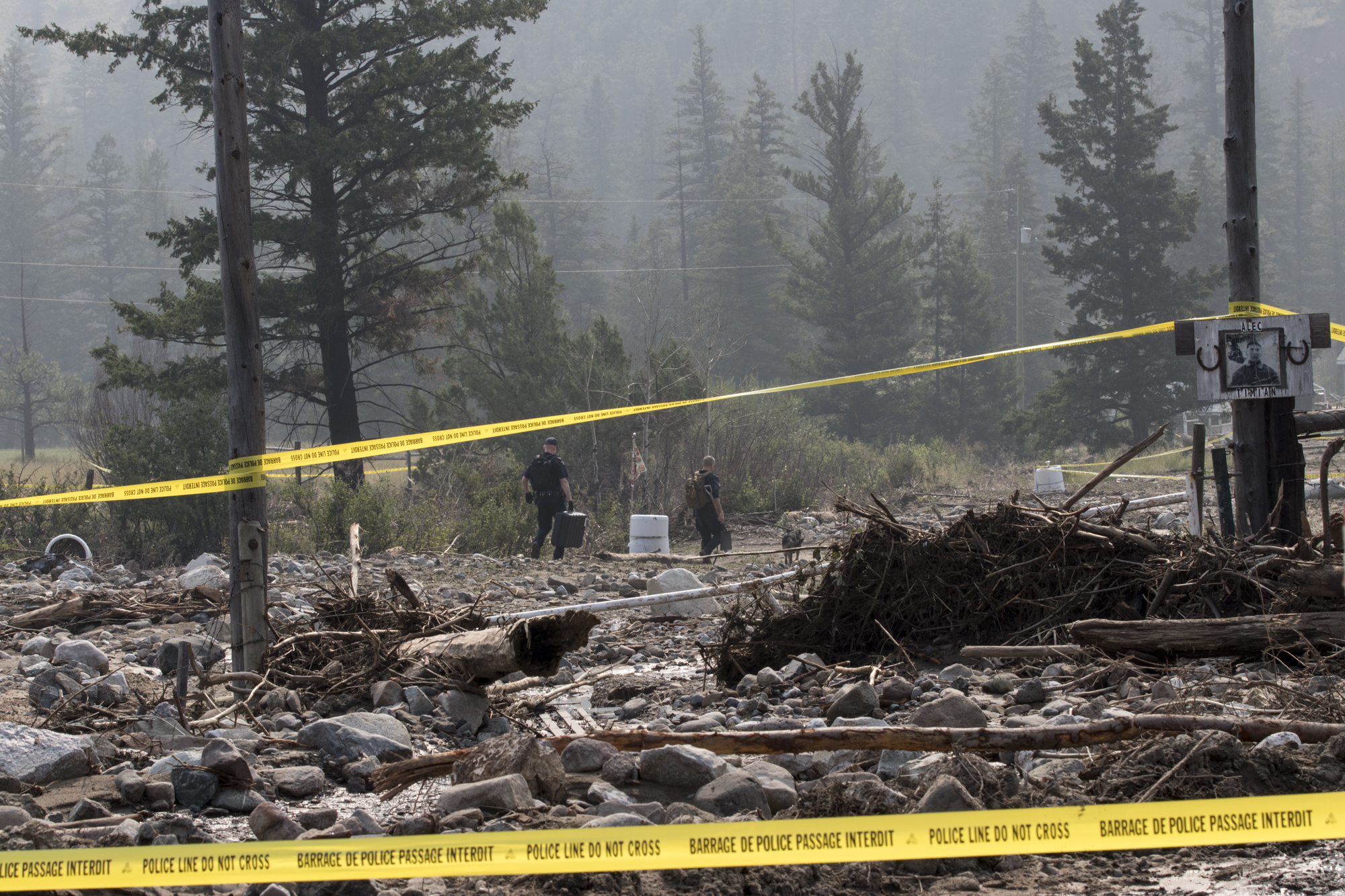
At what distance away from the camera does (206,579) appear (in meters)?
8.95

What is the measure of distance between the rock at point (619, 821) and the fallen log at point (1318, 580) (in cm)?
349

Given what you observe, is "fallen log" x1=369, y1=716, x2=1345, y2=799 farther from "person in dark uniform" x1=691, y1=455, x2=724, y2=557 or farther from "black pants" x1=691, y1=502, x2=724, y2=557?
Answer: "black pants" x1=691, y1=502, x2=724, y2=557

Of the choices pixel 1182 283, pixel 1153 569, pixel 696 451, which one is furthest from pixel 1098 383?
pixel 1153 569

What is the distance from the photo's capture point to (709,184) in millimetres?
73062

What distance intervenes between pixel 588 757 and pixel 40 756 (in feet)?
6.33

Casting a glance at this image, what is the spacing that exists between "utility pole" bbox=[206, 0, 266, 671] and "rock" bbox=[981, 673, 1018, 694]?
367 cm

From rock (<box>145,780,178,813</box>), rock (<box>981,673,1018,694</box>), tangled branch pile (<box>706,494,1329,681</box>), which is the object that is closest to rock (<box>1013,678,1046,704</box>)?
rock (<box>981,673,1018,694</box>)

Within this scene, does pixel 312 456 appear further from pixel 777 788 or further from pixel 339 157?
pixel 339 157

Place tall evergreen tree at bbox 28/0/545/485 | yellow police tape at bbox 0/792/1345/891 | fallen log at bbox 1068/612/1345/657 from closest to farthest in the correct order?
1. yellow police tape at bbox 0/792/1345/891
2. fallen log at bbox 1068/612/1345/657
3. tall evergreen tree at bbox 28/0/545/485

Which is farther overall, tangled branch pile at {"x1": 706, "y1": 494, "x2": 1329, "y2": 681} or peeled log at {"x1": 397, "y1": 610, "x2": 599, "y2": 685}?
tangled branch pile at {"x1": 706, "y1": 494, "x2": 1329, "y2": 681}

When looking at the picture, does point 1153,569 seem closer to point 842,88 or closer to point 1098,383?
point 1098,383

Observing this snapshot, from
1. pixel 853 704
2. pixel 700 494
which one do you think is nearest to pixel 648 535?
pixel 700 494

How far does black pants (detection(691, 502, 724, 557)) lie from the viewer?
14.2m

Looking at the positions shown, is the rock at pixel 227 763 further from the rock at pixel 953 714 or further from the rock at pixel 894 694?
the rock at pixel 894 694
